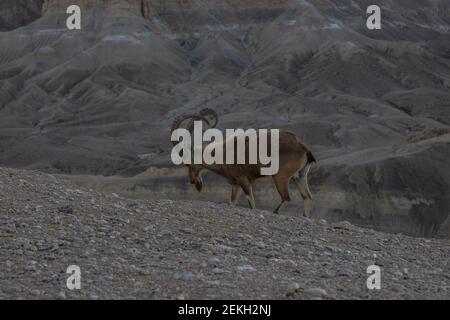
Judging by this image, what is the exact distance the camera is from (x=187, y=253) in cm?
906

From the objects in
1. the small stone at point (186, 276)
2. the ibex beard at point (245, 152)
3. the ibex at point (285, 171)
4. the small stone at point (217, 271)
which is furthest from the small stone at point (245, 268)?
the ibex beard at point (245, 152)

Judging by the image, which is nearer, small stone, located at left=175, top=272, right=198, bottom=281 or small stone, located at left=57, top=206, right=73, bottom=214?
small stone, located at left=175, top=272, right=198, bottom=281

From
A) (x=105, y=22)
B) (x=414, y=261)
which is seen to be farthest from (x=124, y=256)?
(x=105, y=22)

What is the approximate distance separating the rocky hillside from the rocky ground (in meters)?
28.3

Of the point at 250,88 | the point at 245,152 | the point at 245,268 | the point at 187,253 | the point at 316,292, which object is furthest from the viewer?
the point at 250,88

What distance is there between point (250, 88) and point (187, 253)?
107 metres

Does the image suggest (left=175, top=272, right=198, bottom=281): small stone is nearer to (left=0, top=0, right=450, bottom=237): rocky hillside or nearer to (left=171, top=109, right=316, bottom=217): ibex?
(left=171, top=109, right=316, bottom=217): ibex

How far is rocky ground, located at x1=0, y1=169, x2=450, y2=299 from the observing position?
761 cm

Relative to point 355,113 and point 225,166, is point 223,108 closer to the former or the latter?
point 355,113

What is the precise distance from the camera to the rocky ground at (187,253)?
25.0 feet

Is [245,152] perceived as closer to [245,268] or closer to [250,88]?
[245,268]

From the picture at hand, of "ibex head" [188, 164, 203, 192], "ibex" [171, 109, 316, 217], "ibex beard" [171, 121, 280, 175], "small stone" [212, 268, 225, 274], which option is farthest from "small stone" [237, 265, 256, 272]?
"ibex head" [188, 164, 203, 192]

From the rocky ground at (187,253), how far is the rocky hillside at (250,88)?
2834 centimetres

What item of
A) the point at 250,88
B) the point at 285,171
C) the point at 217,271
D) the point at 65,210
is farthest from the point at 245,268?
the point at 250,88
